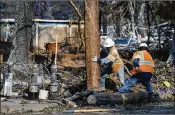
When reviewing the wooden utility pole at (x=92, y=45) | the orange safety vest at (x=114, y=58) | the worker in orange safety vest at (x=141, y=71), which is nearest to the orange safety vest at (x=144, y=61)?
the worker in orange safety vest at (x=141, y=71)

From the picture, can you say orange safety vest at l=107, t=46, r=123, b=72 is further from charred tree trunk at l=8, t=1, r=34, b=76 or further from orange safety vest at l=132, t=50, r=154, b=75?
charred tree trunk at l=8, t=1, r=34, b=76

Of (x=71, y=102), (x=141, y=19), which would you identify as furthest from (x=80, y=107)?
(x=141, y=19)

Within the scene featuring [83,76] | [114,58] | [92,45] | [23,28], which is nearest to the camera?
[92,45]

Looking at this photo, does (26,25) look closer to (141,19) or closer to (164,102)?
(164,102)

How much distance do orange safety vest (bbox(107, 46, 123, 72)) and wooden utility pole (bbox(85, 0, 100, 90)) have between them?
0.40 metres

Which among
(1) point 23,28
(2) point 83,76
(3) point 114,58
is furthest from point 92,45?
(1) point 23,28

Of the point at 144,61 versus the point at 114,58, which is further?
the point at 114,58

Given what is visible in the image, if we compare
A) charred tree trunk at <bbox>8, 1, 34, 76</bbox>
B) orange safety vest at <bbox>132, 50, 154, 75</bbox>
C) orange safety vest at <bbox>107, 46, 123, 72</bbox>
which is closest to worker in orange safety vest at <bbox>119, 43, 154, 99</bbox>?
orange safety vest at <bbox>132, 50, 154, 75</bbox>

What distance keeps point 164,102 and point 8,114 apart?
430cm

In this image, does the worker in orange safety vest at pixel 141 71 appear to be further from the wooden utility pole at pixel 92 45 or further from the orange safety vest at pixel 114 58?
the wooden utility pole at pixel 92 45

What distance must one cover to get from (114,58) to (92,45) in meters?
0.74

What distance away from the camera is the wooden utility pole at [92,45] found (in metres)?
11.9

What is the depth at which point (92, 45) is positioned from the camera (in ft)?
39.1

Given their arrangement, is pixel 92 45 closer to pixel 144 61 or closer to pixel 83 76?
pixel 144 61
